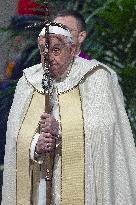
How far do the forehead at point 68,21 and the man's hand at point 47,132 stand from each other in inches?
24.2

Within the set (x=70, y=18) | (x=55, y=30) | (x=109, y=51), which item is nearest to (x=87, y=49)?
(x=109, y=51)

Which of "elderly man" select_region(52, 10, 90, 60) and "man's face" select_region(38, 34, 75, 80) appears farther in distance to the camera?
"elderly man" select_region(52, 10, 90, 60)

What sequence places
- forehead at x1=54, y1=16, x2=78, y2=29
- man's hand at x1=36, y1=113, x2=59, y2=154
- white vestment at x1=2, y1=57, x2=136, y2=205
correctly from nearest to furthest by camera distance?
man's hand at x1=36, y1=113, x2=59, y2=154 < white vestment at x1=2, y1=57, x2=136, y2=205 < forehead at x1=54, y1=16, x2=78, y2=29

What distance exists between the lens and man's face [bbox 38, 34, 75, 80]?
3.67m

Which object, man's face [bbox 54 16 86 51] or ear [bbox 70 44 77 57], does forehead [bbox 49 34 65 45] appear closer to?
Answer: ear [bbox 70 44 77 57]

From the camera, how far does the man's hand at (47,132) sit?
3541 mm

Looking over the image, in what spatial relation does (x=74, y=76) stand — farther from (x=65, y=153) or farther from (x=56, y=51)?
(x=65, y=153)

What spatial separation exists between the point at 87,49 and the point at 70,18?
1305mm

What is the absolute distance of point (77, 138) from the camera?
12.1 feet

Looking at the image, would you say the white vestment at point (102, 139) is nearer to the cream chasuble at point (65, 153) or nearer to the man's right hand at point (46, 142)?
the cream chasuble at point (65, 153)

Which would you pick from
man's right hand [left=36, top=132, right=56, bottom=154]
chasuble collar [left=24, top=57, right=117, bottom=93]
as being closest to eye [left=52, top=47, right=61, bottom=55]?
chasuble collar [left=24, top=57, right=117, bottom=93]

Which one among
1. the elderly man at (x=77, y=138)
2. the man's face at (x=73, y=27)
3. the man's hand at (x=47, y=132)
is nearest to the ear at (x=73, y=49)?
the elderly man at (x=77, y=138)

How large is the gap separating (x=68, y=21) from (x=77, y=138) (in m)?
0.67

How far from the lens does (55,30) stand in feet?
12.1
